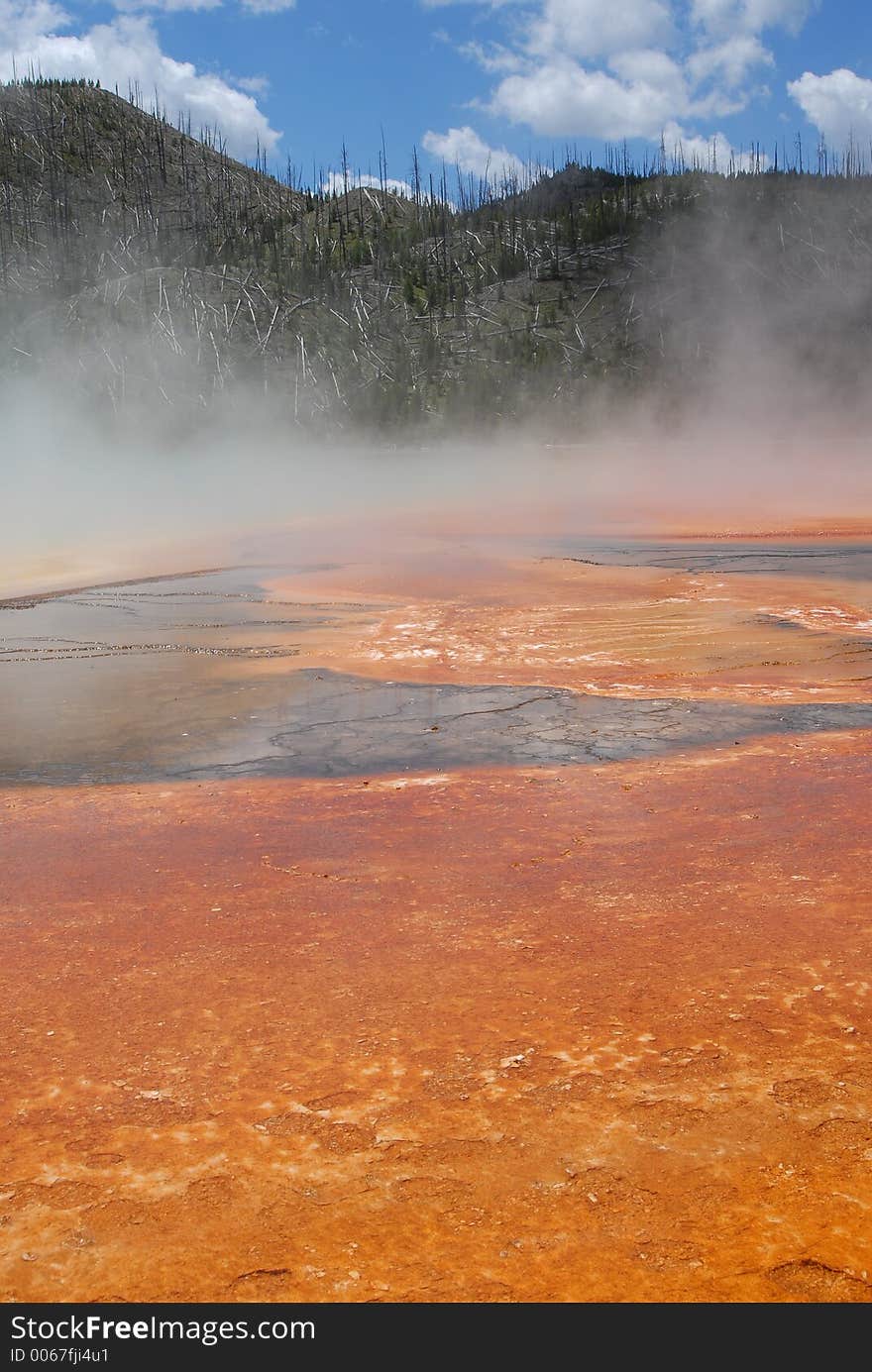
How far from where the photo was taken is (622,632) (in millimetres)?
8555

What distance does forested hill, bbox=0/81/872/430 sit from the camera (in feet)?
186

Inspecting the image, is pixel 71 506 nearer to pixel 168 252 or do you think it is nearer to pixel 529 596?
pixel 529 596

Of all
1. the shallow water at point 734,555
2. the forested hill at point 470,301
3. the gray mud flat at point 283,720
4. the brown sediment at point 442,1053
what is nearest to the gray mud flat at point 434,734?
the gray mud flat at point 283,720

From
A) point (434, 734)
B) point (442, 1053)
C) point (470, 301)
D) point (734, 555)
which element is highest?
point (470, 301)

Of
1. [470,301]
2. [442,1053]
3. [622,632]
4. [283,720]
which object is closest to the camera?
[442,1053]

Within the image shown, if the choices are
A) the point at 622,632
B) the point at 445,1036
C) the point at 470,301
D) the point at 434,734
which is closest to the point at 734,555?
the point at 622,632

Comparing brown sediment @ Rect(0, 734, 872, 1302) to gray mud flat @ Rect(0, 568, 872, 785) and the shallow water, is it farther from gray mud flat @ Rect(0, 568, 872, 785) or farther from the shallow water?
the shallow water

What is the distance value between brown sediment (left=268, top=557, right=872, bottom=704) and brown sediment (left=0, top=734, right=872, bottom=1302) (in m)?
2.49

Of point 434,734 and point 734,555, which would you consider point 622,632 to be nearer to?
point 434,734

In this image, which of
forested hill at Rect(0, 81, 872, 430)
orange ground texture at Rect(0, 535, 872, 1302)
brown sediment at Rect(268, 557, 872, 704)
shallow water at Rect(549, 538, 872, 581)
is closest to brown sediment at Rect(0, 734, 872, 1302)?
orange ground texture at Rect(0, 535, 872, 1302)

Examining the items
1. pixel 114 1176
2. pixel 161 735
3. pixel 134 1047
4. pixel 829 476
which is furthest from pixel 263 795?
pixel 829 476

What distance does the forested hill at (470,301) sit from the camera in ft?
186

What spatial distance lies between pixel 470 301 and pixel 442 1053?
60.7 m
